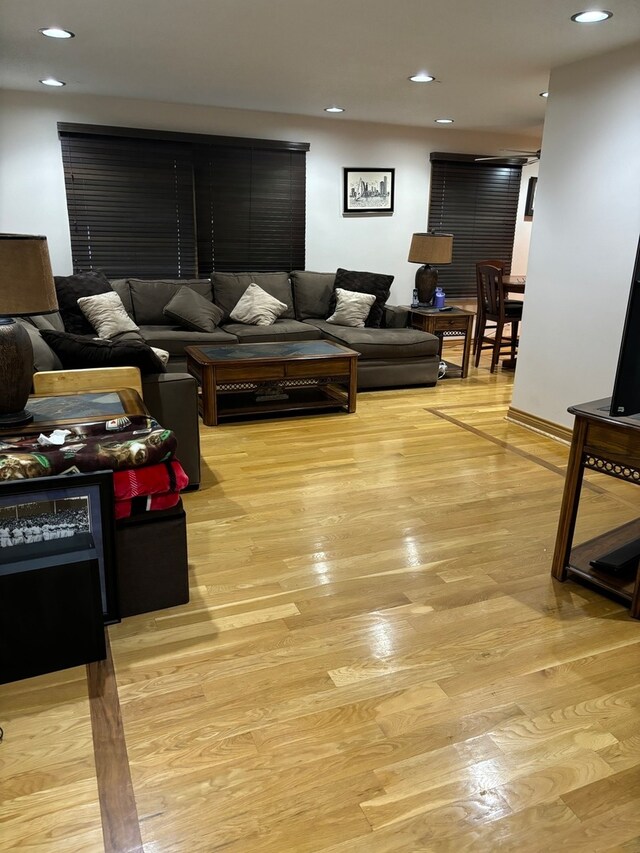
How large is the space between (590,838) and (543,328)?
11.3 ft

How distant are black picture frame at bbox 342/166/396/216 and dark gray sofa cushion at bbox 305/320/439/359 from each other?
64.4 inches

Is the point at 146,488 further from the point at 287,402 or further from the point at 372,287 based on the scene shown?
the point at 372,287

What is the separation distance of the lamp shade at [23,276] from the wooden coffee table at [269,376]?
1991mm

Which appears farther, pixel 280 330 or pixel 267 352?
pixel 280 330

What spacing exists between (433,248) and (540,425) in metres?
2.26

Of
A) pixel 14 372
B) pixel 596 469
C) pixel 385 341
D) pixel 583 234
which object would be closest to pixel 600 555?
pixel 596 469

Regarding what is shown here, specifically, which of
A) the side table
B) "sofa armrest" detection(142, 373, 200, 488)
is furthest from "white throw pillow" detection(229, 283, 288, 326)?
"sofa armrest" detection(142, 373, 200, 488)

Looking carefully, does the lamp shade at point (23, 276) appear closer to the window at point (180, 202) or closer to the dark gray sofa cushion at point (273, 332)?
the dark gray sofa cushion at point (273, 332)

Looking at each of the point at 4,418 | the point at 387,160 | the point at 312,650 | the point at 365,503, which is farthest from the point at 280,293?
the point at 312,650

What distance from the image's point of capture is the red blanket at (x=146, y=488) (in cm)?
212

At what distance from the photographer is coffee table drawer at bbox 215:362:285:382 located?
4.29 meters

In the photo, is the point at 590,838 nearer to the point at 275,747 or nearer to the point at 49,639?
the point at 275,747

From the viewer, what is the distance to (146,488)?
2.15m

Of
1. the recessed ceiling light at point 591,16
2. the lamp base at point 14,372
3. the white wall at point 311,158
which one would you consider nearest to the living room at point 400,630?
the recessed ceiling light at point 591,16
